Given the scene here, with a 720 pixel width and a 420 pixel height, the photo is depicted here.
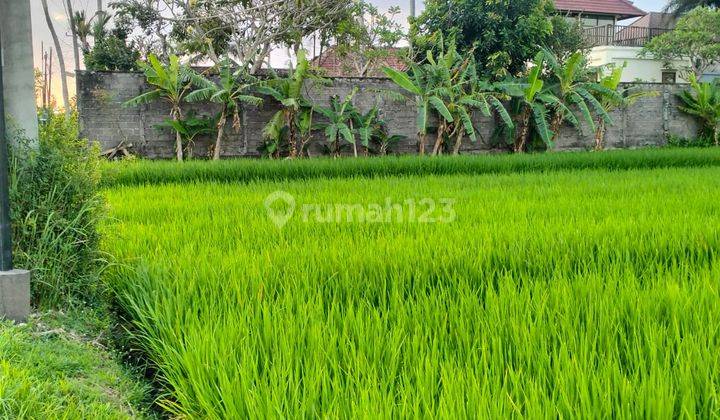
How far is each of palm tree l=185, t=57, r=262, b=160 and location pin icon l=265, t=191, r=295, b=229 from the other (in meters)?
4.46

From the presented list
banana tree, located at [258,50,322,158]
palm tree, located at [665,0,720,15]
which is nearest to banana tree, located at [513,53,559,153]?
banana tree, located at [258,50,322,158]

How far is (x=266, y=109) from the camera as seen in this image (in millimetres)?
10312

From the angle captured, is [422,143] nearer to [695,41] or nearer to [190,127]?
[190,127]

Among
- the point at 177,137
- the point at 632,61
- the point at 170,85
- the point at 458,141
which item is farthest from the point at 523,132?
the point at 632,61

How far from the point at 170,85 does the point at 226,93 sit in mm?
822

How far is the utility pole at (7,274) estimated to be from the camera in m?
2.03

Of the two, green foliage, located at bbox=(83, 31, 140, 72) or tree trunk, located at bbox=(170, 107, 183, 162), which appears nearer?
tree trunk, located at bbox=(170, 107, 183, 162)

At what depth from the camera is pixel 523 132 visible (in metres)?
11.1

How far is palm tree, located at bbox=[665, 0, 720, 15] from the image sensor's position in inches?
957

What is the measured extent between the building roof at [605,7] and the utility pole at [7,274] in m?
25.2

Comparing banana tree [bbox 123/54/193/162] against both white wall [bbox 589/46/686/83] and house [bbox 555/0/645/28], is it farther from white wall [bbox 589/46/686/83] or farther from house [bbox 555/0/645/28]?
house [bbox 555/0/645/28]

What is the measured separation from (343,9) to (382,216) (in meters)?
9.78

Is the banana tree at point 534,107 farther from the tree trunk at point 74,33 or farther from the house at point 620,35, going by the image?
the house at point 620,35

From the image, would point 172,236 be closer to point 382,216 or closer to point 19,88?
point 19,88
